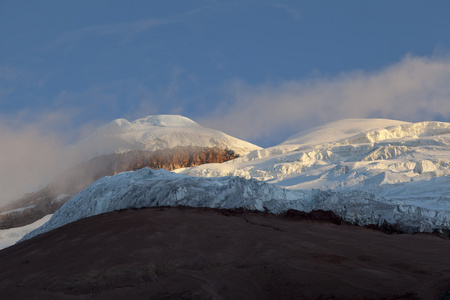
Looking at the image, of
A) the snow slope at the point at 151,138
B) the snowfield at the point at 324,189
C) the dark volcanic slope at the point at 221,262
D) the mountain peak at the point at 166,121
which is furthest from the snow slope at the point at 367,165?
the mountain peak at the point at 166,121

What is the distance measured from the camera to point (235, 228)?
1433 centimetres

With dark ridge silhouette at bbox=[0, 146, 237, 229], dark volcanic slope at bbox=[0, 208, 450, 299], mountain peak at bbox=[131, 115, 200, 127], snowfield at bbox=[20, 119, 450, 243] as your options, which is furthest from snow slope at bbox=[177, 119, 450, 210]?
mountain peak at bbox=[131, 115, 200, 127]

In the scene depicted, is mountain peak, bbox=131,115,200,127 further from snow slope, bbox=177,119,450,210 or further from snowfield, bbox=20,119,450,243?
snowfield, bbox=20,119,450,243

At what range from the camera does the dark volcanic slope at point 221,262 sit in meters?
9.09

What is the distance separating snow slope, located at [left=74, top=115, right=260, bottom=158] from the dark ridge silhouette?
2.06 m

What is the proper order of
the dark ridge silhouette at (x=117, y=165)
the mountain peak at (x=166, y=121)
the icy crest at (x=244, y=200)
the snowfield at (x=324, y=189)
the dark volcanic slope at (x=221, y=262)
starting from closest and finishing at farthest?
the dark volcanic slope at (x=221, y=262) < the icy crest at (x=244, y=200) < the snowfield at (x=324, y=189) < the dark ridge silhouette at (x=117, y=165) < the mountain peak at (x=166, y=121)

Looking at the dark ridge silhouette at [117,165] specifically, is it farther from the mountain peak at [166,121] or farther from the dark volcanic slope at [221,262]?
the dark volcanic slope at [221,262]

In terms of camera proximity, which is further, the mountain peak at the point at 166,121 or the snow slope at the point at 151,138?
the mountain peak at the point at 166,121

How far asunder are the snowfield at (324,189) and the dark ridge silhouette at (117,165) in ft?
66.0

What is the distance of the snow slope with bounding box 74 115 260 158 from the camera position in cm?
8300

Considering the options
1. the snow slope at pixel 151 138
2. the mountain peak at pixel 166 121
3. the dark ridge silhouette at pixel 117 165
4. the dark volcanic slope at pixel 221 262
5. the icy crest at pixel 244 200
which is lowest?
the dark volcanic slope at pixel 221 262

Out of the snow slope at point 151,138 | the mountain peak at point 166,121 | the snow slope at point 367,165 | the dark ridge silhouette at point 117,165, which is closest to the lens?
the snow slope at point 367,165

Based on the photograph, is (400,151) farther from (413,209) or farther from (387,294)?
(387,294)

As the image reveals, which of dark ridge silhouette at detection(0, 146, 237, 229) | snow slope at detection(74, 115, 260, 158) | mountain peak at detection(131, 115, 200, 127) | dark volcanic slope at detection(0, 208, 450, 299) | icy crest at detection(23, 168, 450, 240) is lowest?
dark volcanic slope at detection(0, 208, 450, 299)
